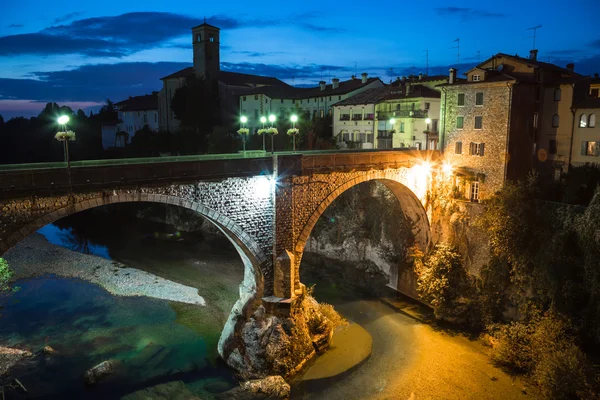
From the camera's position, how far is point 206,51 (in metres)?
58.2

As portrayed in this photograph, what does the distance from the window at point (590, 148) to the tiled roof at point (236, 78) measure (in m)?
42.2

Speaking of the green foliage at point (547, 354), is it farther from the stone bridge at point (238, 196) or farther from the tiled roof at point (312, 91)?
the tiled roof at point (312, 91)

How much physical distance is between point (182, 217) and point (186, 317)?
71.5 ft

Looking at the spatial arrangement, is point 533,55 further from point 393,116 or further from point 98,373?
point 98,373

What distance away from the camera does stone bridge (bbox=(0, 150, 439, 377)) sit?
47.6 feet

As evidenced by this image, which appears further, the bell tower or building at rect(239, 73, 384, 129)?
the bell tower

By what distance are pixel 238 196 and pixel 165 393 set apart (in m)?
8.33

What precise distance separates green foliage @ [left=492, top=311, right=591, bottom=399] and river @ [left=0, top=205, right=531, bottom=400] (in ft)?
2.94

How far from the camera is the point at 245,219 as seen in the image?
762 inches

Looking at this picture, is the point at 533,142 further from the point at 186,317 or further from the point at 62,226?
the point at 62,226

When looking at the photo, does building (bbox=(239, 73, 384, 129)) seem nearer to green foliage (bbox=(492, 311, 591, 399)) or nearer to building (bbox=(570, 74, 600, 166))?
building (bbox=(570, 74, 600, 166))

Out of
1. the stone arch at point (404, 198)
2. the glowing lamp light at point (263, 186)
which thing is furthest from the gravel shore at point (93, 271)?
the glowing lamp light at point (263, 186)

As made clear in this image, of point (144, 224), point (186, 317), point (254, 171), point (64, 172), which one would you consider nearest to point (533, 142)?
point (254, 171)

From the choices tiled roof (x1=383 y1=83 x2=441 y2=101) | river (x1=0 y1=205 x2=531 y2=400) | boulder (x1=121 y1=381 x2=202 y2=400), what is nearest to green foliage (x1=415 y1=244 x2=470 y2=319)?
river (x1=0 y1=205 x2=531 y2=400)
